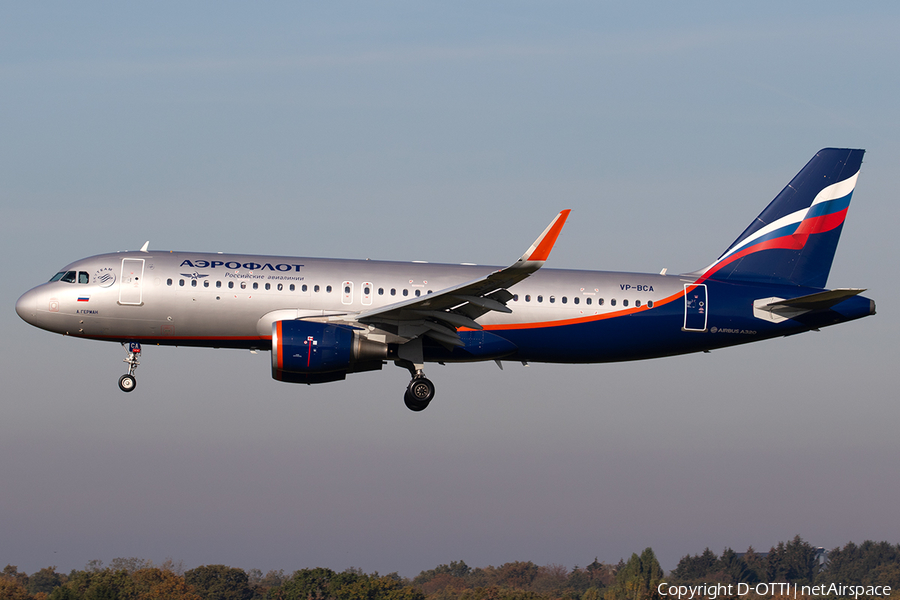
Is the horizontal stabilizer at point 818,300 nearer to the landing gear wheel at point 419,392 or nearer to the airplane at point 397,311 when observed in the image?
the airplane at point 397,311

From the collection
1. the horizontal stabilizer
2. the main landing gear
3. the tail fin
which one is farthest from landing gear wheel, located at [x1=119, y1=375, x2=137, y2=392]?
the horizontal stabilizer

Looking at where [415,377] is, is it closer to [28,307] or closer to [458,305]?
[458,305]

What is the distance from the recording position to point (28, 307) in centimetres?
3134

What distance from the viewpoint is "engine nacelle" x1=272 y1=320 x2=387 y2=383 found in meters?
29.2

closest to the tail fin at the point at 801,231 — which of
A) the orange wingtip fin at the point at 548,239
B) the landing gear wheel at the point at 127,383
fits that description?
the orange wingtip fin at the point at 548,239

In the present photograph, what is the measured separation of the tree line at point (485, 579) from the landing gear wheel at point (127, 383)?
2575 centimetres

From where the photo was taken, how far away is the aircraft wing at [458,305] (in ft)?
85.4

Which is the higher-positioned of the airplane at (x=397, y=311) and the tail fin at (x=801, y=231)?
the tail fin at (x=801, y=231)

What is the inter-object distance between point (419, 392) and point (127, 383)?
9.54 m

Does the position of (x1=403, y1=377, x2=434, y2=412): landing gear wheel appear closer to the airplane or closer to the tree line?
the airplane

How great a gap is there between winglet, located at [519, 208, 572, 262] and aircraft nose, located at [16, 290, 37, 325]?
16072mm

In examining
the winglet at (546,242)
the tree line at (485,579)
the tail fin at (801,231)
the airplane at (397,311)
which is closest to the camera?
the winglet at (546,242)

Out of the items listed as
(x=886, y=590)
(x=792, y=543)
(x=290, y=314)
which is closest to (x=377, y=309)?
(x=290, y=314)

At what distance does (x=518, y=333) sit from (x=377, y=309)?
4.72m
